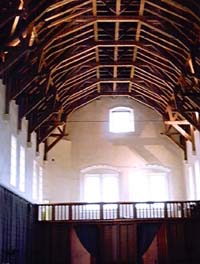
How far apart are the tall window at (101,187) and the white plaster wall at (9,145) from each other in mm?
3422

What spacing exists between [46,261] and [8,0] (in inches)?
363

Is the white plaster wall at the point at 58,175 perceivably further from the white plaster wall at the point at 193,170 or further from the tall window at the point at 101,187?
the white plaster wall at the point at 193,170

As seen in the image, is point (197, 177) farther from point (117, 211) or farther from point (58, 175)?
point (58, 175)

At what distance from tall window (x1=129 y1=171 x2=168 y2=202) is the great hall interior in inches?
1.6

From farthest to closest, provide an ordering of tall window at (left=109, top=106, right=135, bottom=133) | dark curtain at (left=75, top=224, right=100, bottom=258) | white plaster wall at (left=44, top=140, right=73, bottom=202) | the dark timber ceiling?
tall window at (left=109, top=106, right=135, bottom=133)
white plaster wall at (left=44, top=140, right=73, bottom=202)
dark curtain at (left=75, top=224, right=100, bottom=258)
the dark timber ceiling

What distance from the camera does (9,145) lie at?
1372 cm

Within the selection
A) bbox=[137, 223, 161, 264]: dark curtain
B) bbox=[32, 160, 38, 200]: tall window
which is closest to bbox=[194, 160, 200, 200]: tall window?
bbox=[137, 223, 161, 264]: dark curtain

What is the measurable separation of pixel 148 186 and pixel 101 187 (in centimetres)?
189

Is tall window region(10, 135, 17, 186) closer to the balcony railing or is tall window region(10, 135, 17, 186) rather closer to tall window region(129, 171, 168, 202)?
→ the balcony railing

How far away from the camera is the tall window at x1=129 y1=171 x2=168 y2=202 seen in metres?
20.1

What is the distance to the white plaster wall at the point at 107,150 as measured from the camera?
790 inches

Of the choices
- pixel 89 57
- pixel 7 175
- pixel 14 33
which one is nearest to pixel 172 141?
pixel 89 57

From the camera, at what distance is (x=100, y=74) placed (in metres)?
18.8

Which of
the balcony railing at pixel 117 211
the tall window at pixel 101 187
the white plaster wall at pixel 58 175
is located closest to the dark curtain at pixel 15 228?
the balcony railing at pixel 117 211
